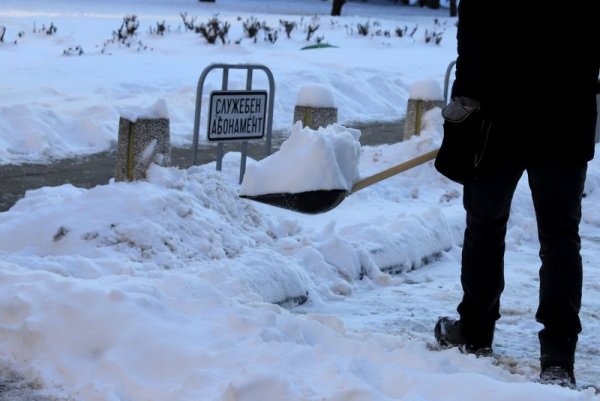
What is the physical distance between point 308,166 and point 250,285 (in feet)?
2.63

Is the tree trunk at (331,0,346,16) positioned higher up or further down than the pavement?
higher up

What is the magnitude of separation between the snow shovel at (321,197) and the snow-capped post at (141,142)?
1.93 metres

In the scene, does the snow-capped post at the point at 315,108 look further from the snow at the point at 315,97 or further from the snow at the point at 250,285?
the snow at the point at 250,285

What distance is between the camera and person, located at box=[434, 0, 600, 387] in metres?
4.33

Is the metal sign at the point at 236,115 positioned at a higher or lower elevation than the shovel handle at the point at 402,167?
lower

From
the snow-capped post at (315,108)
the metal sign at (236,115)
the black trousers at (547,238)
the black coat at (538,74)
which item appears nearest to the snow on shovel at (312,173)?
the black trousers at (547,238)

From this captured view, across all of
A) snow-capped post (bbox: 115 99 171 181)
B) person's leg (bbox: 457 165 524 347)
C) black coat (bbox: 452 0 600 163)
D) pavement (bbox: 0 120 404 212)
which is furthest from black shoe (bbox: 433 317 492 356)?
pavement (bbox: 0 120 404 212)

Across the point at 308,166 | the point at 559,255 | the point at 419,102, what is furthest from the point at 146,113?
the point at 419,102

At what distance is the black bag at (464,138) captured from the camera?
4.48m

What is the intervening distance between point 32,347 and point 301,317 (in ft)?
3.66

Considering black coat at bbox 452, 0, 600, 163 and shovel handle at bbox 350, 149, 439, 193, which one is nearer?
black coat at bbox 452, 0, 600, 163

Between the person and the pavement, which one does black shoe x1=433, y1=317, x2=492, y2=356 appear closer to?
the person

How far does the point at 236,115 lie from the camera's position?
26.0ft

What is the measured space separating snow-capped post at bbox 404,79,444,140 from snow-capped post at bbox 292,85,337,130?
146cm
